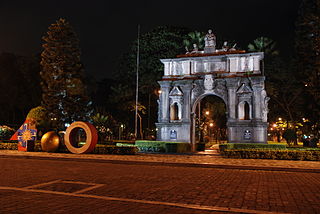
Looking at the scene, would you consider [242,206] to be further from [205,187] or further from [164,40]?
[164,40]

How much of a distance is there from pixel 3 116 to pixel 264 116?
40800 millimetres

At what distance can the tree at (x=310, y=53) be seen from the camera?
3356 centimetres

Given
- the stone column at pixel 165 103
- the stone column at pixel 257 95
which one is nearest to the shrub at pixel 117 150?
the stone column at pixel 165 103

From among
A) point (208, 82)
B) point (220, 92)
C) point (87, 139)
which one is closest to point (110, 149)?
point (87, 139)

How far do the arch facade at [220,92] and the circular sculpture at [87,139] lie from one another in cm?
1233

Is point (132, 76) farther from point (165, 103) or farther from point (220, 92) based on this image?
point (220, 92)

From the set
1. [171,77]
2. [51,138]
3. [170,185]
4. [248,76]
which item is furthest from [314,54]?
[170,185]

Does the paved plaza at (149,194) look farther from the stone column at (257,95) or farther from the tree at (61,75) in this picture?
the tree at (61,75)

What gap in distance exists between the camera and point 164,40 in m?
51.6

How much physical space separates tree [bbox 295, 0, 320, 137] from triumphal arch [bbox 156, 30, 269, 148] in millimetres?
5751

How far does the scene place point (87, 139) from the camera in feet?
76.3

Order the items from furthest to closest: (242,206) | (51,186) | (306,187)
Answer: (306,187) < (51,186) < (242,206)

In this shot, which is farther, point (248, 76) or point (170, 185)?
point (248, 76)

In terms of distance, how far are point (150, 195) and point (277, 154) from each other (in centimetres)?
1497
